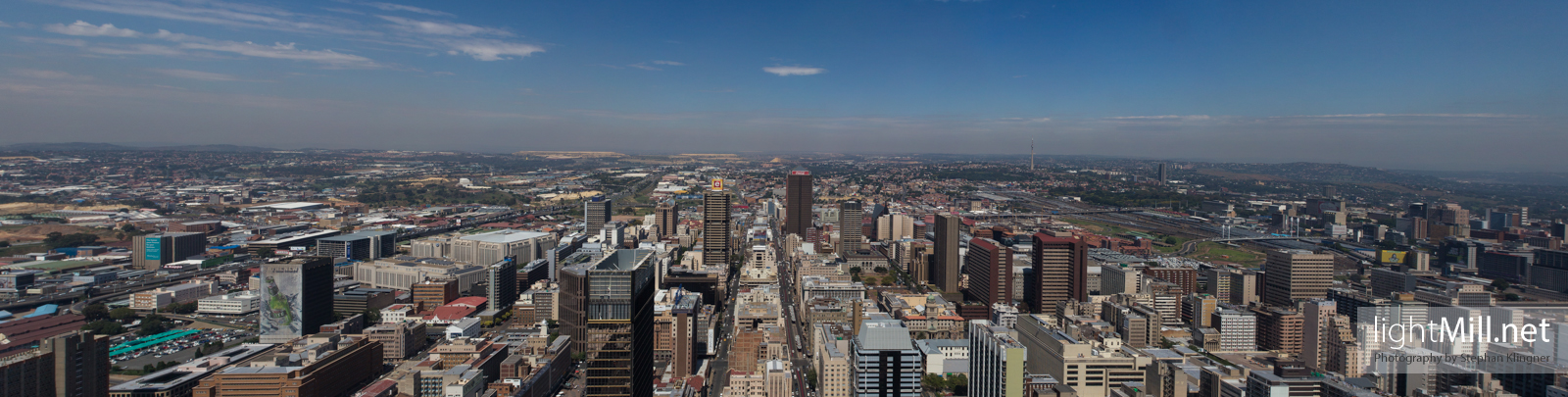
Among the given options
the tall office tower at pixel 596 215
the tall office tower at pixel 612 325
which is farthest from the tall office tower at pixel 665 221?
the tall office tower at pixel 612 325

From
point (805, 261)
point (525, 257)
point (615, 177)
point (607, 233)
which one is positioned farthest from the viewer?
point (615, 177)

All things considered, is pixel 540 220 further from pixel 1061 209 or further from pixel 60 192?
pixel 1061 209

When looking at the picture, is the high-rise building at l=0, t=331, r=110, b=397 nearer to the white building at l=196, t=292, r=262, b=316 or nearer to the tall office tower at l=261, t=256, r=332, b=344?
the tall office tower at l=261, t=256, r=332, b=344

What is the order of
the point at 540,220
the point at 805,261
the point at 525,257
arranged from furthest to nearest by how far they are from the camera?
1. the point at 540,220
2. the point at 525,257
3. the point at 805,261

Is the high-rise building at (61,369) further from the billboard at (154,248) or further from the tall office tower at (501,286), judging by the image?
the billboard at (154,248)

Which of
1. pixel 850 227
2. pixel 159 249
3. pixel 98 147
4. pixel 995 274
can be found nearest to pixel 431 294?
pixel 159 249

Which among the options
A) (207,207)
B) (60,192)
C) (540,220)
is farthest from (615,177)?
(60,192)
